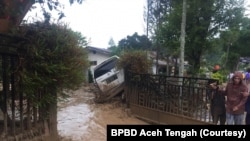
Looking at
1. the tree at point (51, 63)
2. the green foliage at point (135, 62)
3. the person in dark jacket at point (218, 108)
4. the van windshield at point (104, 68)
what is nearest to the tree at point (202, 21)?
the van windshield at point (104, 68)

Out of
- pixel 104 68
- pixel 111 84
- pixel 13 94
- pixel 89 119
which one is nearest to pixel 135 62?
pixel 111 84

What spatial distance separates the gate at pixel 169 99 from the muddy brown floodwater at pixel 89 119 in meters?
0.54

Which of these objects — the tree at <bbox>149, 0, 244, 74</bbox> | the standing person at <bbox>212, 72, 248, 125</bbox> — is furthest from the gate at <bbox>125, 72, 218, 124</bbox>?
the tree at <bbox>149, 0, 244, 74</bbox>

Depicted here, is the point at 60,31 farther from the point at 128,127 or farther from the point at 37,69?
the point at 128,127

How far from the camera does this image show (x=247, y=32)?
26688 millimetres

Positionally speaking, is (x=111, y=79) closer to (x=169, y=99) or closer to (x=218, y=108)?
(x=169, y=99)

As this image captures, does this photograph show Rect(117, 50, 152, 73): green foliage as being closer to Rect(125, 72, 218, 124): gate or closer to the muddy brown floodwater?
Rect(125, 72, 218, 124): gate

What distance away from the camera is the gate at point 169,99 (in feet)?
26.8

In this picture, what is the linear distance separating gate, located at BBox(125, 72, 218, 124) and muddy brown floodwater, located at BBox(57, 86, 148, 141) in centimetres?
54

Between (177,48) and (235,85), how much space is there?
28.7 ft

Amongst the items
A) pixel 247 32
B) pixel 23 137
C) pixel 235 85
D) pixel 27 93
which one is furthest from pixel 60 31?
pixel 247 32

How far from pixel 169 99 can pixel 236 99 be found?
2.56 metres

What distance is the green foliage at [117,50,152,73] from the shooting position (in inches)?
458

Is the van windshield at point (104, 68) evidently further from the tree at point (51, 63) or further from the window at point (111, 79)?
the tree at point (51, 63)
